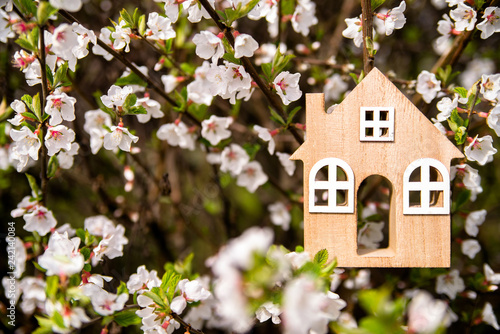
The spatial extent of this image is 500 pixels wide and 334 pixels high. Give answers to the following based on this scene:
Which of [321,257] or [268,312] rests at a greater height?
[321,257]

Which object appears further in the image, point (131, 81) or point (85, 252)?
point (131, 81)

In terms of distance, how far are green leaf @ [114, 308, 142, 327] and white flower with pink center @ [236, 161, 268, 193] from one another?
792 millimetres

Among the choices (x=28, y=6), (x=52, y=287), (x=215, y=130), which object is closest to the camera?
(x=52, y=287)

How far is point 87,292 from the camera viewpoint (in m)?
1.22

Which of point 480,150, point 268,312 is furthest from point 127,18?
point 480,150

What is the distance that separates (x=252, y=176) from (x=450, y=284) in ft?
3.30

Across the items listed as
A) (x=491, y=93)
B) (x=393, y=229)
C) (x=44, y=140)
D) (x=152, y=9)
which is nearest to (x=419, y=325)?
(x=393, y=229)

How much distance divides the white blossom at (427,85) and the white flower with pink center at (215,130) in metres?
0.77

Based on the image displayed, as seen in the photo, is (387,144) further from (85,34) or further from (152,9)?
(152,9)

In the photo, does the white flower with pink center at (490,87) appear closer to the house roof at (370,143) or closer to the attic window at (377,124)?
the house roof at (370,143)

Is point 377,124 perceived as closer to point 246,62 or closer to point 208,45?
point 246,62

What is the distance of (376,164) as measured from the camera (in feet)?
4.41

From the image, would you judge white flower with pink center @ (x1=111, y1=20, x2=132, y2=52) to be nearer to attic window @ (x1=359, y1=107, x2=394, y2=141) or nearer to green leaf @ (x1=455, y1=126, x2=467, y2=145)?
attic window @ (x1=359, y1=107, x2=394, y2=141)

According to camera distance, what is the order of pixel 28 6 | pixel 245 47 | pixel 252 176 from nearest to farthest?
pixel 28 6, pixel 245 47, pixel 252 176
